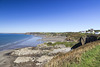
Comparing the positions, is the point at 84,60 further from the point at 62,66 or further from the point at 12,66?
the point at 12,66

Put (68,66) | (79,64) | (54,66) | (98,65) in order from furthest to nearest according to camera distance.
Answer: (54,66) < (68,66) < (79,64) < (98,65)

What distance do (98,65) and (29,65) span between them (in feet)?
57.4

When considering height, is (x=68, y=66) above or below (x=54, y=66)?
above

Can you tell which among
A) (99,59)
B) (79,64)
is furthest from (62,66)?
(99,59)

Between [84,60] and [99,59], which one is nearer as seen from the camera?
[99,59]

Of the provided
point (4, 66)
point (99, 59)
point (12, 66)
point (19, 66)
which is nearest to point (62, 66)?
point (99, 59)

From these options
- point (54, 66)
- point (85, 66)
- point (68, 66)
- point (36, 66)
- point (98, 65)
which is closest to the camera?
point (98, 65)

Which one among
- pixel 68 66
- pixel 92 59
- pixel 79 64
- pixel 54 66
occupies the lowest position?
pixel 54 66

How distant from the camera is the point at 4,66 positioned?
746 inches

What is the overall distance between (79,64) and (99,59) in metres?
2.89

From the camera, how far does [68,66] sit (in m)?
10.2

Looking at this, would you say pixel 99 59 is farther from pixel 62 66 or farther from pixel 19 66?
pixel 19 66

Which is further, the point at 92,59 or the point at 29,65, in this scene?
the point at 29,65

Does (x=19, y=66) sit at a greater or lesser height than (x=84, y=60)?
lesser
